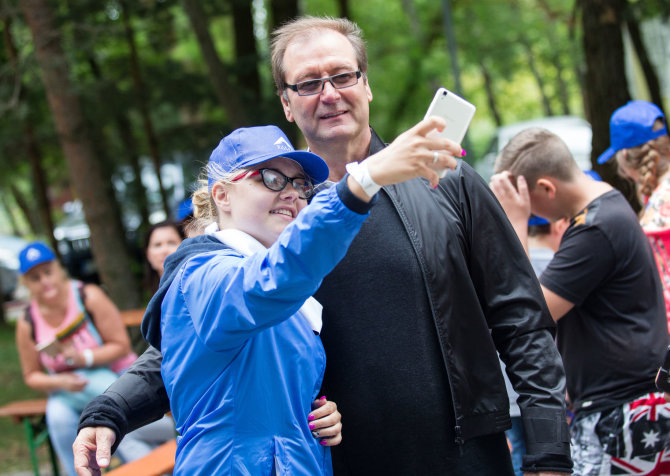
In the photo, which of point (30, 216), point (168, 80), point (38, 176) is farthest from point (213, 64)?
point (30, 216)

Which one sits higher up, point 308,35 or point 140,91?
point 308,35

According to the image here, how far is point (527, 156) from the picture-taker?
3.22m

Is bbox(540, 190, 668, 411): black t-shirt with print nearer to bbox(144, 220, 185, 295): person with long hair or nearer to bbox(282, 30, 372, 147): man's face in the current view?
bbox(282, 30, 372, 147): man's face

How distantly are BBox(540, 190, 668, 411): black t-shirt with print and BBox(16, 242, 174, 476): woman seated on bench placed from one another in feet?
11.1

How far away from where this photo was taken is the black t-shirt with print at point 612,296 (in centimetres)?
306

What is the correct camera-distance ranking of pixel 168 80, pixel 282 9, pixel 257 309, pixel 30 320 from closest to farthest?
pixel 257 309, pixel 30 320, pixel 282 9, pixel 168 80

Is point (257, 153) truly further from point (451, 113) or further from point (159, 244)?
point (159, 244)

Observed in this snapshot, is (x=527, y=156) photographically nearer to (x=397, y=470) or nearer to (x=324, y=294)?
Result: (x=324, y=294)

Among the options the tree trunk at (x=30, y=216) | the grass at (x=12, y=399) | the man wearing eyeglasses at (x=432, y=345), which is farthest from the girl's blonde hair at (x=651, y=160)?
the tree trunk at (x=30, y=216)

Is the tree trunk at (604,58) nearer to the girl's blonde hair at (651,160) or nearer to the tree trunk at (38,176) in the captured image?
the girl's blonde hair at (651,160)

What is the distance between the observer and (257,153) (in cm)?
204

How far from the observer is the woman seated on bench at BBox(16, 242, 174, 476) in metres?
5.41

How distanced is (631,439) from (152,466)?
2818 mm

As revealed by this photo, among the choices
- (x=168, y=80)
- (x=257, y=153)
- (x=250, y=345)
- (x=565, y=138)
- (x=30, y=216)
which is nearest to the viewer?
(x=250, y=345)
